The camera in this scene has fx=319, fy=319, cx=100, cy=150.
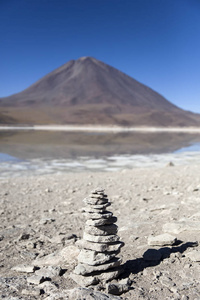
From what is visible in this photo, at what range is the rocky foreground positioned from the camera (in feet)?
10.3

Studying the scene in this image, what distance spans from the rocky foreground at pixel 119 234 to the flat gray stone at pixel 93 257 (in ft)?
0.59

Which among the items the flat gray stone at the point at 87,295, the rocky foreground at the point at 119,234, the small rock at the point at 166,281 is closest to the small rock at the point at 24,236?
the rocky foreground at the point at 119,234

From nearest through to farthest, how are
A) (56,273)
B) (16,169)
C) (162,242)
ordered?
1. (56,273)
2. (162,242)
3. (16,169)

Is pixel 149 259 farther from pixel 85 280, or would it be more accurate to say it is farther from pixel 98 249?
pixel 85 280

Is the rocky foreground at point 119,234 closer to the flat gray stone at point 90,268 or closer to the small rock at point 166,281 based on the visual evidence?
the small rock at point 166,281

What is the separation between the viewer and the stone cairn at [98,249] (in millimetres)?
3303

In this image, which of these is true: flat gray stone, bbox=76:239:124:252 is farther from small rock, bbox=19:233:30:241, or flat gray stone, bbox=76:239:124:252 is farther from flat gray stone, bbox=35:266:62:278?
small rock, bbox=19:233:30:241

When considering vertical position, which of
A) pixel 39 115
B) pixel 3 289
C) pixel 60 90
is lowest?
pixel 3 289

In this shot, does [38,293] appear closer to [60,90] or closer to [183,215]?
[183,215]

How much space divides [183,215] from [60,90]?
7616 inches

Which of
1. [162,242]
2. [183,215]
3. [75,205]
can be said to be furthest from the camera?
[75,205]

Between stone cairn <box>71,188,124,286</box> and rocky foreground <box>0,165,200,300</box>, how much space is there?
0.09 meters

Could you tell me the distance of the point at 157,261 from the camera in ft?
12.3

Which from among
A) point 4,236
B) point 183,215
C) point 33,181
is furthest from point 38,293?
point 33,181
